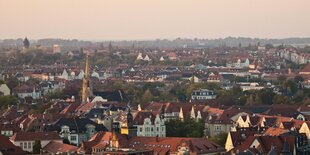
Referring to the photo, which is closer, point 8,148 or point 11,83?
point 8,148

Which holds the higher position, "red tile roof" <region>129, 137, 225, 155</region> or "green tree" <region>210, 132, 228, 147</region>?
"red tile roof" <region>129, 137, 225, 155</region>

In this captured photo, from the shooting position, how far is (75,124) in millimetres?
51344

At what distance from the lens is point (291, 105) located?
62500 mm

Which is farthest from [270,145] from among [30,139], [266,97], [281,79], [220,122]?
[281,79]

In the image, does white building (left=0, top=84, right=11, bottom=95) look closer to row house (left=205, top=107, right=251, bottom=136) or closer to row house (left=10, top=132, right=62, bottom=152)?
row house (left=205, top=107, right=251, bottom=136)

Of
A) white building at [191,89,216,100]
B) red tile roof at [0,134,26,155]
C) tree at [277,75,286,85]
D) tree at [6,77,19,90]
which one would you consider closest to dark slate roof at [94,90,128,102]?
white building at [191,89,216,100]

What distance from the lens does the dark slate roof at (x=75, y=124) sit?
167ft

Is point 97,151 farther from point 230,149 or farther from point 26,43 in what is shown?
point 26,43

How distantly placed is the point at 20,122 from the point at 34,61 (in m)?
78.0

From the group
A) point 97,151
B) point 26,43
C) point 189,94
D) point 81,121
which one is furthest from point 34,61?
point 97,151

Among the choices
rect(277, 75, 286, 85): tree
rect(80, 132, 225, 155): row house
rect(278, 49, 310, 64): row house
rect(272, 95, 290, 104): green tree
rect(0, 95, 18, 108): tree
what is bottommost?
rect(278, 49, 310, 64): row house

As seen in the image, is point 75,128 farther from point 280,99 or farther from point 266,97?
point 266,97

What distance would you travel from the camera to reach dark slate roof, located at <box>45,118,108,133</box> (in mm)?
51000

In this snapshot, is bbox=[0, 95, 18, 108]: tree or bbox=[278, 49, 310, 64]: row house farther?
bbox=[278, 49, 310, 64]: row house
